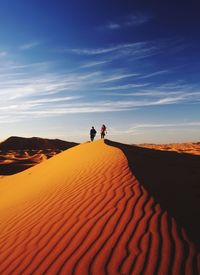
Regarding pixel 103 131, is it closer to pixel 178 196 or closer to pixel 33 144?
pixel 178 196

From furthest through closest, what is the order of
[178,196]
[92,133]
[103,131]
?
[92,133] < [103,131] < [178,196]

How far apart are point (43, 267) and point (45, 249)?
577 mm

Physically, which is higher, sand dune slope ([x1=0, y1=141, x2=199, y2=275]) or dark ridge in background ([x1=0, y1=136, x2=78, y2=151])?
dark ridge in background ([x1=0, y1=136, x2=78, y2=151])

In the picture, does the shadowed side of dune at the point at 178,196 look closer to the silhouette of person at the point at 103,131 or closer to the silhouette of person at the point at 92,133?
the silhouette of person at the point at 103,131

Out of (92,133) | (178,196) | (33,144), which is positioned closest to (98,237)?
(178,196)

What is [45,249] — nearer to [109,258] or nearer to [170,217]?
[109,258]

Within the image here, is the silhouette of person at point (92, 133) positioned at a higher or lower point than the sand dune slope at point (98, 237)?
higher

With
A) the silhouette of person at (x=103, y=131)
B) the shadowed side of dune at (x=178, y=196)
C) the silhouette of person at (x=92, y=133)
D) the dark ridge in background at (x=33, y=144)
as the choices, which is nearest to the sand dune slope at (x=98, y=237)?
the shadowed side of dune at (x=178, y=196)

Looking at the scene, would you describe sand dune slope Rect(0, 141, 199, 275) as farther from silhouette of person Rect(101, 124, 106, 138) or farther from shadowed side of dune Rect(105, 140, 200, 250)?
silhouette of person Rect(101, 124, 106, 138)

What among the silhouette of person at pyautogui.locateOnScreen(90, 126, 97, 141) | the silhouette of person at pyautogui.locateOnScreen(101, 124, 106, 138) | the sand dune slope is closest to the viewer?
the sand dune slope

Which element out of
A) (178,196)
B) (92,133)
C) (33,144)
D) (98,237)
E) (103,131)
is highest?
(103,131)

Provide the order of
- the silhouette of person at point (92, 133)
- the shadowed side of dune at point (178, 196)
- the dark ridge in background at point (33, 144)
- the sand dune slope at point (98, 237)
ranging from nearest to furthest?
the sand dune slope at point (98, 237) → the shadowed side of dune at point (178, 196) → the silhouette of person at point (92, 133) → the dark ridge in background at point (33, 144)

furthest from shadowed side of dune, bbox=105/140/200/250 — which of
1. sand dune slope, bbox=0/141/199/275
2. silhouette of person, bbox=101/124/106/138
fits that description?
silhouette of person, bbox=101/124/106/138

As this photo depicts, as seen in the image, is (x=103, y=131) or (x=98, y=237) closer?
(x=98, y=237)
